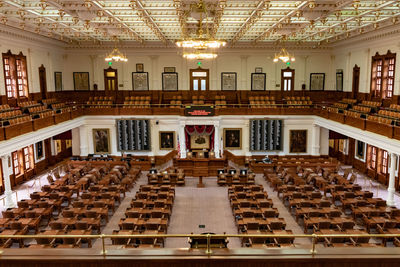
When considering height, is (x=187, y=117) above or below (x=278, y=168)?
above

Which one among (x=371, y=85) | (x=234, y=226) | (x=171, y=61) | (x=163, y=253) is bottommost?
(x=234, y=226)

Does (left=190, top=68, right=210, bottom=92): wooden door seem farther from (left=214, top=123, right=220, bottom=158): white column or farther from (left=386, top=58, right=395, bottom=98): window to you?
(left=386, top=58, right=395, bottom=98): window

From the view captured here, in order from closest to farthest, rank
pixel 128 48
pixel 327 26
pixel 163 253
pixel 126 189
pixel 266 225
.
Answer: pixel 163 253 → pixel 266 225 → pixel 126 189 → pixel 327 26 → pixel 128 48

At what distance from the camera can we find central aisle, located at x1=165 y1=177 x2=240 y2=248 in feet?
38.0

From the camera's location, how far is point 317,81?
25.8 m

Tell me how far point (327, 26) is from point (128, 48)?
575 inches

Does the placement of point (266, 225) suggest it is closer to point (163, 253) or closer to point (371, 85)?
point (163, 253)

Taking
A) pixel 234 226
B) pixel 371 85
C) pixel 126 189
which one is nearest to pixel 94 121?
pixel 126 189

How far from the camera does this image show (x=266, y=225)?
1061cm

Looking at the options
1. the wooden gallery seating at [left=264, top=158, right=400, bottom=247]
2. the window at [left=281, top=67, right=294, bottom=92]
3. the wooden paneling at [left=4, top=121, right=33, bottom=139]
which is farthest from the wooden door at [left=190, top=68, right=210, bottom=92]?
the wooden paneling at [left=4, top=121, right=33, bottom=139]

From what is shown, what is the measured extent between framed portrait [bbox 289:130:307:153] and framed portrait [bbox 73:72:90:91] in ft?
53.9

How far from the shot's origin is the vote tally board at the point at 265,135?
22766 mm

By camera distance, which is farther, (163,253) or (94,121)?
(94,121)

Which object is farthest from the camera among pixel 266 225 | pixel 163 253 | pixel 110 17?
pixel 110 17
